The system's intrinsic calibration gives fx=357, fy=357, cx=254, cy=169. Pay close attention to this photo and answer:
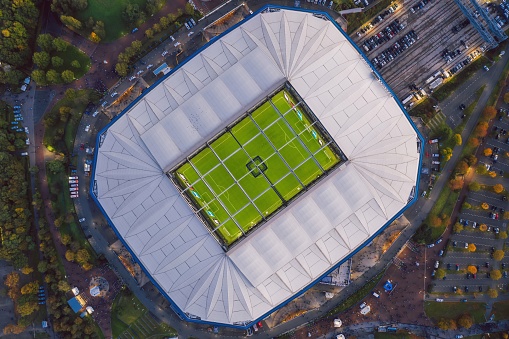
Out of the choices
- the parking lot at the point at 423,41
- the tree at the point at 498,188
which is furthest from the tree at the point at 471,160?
the parking lot at the point at 423,41

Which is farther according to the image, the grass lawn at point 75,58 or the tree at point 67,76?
the grass lawn at point 75,58

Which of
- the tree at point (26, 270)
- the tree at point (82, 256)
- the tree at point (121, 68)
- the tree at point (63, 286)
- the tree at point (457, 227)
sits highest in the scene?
the tree at point (121, 68)

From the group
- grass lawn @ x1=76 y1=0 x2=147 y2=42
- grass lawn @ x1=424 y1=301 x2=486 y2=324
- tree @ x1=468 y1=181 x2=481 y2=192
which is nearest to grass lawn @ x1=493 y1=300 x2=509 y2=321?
grass lawn @ x1=424 y1=301 x2=486 y2=324

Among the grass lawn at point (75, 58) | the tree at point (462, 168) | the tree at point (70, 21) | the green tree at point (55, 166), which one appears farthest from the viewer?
the grass lawn at point (75, 58)

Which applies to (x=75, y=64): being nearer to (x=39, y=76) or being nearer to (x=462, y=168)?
(x=39, y=76)

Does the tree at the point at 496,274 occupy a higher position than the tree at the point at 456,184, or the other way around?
the tree at the point at 456,184

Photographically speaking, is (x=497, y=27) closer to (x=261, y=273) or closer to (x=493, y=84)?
(x=493, y=84)

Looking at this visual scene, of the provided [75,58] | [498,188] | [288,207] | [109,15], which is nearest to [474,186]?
[498,188]

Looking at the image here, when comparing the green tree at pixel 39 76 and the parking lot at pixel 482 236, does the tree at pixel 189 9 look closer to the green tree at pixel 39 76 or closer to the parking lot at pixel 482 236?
the green tree at pixel 39 76
